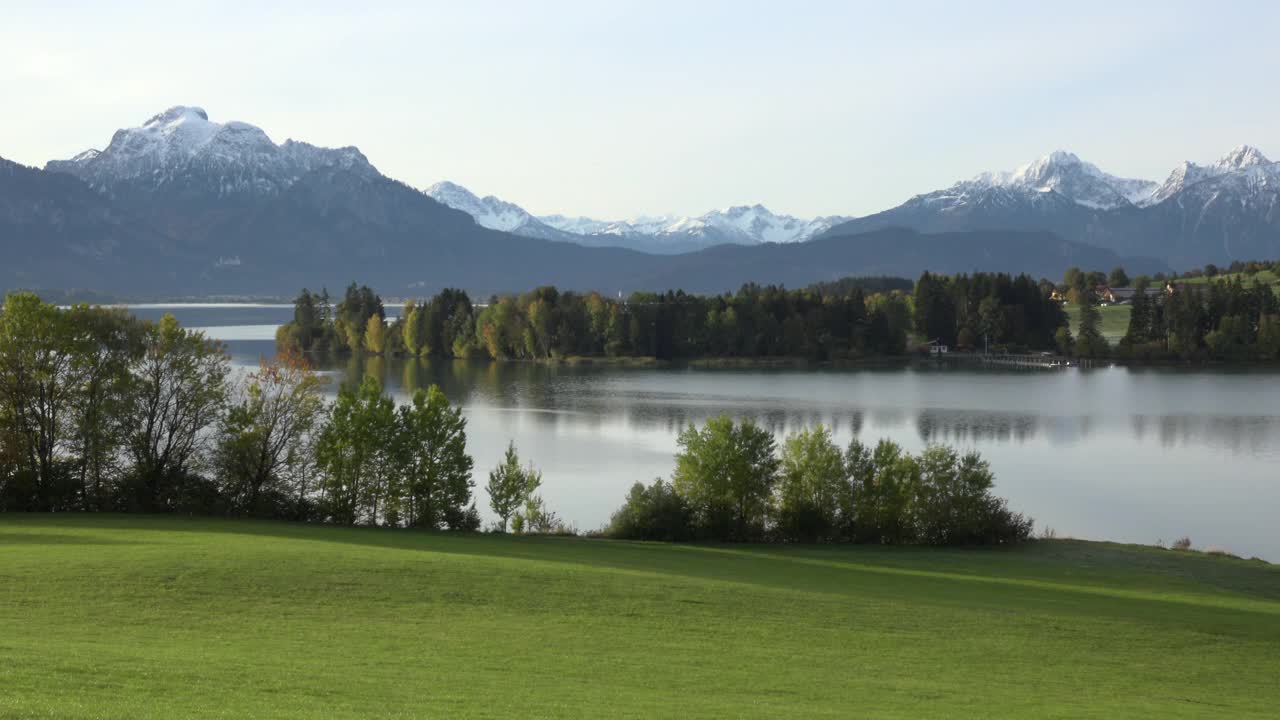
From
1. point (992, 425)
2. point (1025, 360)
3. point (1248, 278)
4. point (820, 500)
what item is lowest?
point (992, 425)

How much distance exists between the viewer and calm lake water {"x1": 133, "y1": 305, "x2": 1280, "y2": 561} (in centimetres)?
4738

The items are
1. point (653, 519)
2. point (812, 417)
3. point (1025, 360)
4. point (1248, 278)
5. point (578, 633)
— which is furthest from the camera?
point (1248, 278)

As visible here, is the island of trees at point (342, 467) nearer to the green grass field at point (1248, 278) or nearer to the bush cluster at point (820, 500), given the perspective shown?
the bush cluster at point (820, 500)

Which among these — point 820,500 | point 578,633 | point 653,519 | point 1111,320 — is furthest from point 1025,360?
point 578,633

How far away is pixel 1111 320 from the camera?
178750 mm

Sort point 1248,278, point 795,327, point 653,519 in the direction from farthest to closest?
point 1248,278
point 795,327
point 653,519

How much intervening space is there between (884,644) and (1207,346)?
420 ft

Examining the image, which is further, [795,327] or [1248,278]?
[1248,278]

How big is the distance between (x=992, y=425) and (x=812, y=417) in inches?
469

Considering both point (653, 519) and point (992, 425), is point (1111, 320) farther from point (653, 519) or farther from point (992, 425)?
point (653, 519)

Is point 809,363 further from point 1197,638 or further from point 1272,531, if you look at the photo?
point 1197,638

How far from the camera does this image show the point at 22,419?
3925cm

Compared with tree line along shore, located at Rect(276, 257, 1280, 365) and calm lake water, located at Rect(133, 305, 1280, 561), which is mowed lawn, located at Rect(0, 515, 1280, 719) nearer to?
calm lake water, located at Rect(133, 305, 1280, 561)

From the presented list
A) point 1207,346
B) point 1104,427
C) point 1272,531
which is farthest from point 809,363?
point 1272,531
